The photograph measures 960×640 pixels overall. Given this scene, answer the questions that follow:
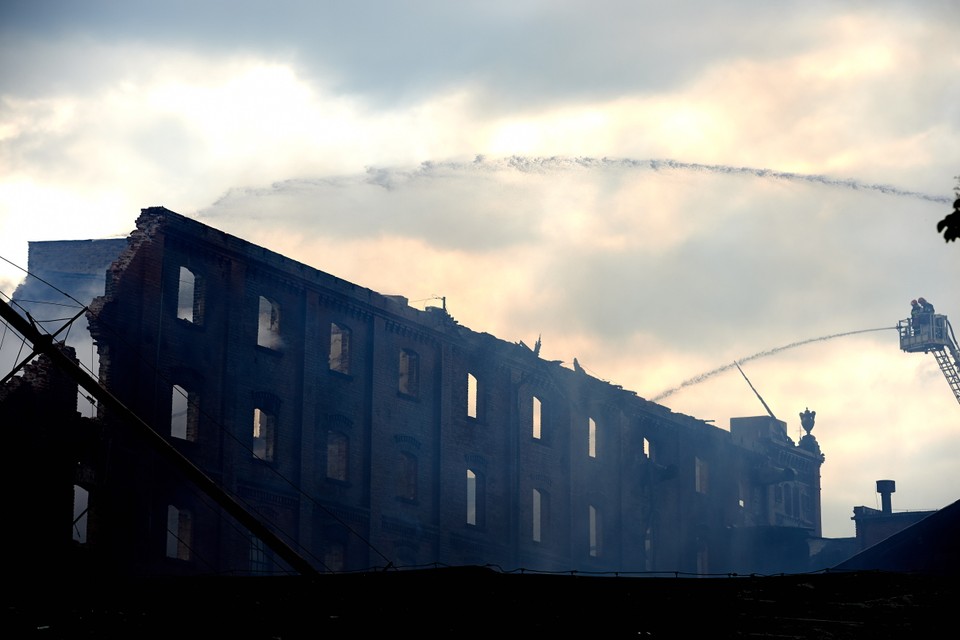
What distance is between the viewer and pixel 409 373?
38219 mm

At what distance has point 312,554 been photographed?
33.3m

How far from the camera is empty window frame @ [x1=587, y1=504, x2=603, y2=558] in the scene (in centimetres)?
4556

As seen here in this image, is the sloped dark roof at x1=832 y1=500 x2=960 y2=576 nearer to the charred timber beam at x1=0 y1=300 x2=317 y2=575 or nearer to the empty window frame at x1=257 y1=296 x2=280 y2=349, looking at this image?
the charred timber beam at x1=0 y1=300 x2=317 y2=575

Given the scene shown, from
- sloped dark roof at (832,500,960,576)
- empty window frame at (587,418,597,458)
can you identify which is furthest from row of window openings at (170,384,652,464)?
sloped dark roof at (832,500,960,576)

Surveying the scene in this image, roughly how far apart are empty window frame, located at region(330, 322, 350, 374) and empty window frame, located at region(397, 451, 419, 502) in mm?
2938

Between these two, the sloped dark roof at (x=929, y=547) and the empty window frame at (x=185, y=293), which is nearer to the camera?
the sloped dark roof at (x=929, y=547)

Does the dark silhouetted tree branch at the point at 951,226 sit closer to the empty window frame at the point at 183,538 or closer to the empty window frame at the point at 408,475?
the empty window frame at the point at 183,538

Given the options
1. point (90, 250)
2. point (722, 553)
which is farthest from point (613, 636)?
point (722, 553)

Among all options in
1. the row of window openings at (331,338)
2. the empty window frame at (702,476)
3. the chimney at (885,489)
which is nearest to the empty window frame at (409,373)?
the row of window openings at (331,338)

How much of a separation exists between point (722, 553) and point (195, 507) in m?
25.7

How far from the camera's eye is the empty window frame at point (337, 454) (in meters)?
35.2

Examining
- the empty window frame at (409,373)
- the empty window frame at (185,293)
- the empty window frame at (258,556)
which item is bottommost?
the empty window frame at (258,556)

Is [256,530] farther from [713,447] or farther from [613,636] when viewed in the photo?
[713,447]

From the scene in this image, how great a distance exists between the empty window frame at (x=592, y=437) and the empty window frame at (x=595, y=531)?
169cm
